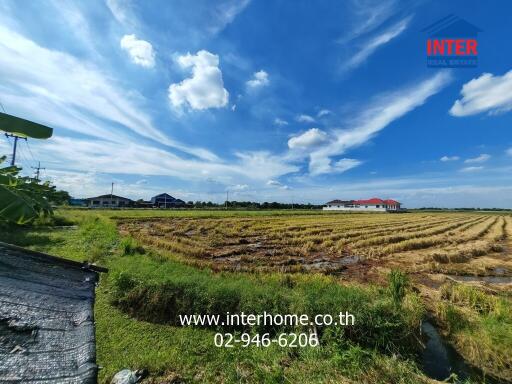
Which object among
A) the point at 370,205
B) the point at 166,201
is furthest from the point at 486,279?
the point at 370,205

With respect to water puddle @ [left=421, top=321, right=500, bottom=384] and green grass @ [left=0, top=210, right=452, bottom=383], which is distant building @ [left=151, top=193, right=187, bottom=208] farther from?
water puddle @ [left=421, top=321, right=500, bottom=384]

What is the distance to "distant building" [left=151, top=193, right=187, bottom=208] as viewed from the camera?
79.6 m

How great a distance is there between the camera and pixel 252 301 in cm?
705

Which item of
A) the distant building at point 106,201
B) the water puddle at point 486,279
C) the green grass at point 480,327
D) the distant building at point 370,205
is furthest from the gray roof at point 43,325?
the distant building at point 370,205

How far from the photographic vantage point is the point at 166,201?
80.4 meters

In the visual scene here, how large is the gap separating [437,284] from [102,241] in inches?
668

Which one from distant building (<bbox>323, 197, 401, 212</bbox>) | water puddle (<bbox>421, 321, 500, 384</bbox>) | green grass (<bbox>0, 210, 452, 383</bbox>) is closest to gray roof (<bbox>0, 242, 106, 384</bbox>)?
green grass (<bbox>0, 210, 452, 383</bbox>)

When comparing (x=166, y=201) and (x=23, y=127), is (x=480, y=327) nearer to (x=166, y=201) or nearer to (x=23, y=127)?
(x=23, y=127)

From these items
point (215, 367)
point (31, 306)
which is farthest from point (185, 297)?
point (31, 306)

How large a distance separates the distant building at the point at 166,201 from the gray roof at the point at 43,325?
262ft

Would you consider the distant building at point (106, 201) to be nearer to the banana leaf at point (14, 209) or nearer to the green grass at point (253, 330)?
the green grass at point (253, 330)

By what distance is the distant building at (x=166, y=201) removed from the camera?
7956cm

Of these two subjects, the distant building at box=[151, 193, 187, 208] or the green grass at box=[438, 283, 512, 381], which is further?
the distant building at box=[151, 193, 187, 208]

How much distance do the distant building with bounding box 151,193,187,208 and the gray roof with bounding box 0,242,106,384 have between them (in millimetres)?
79966
